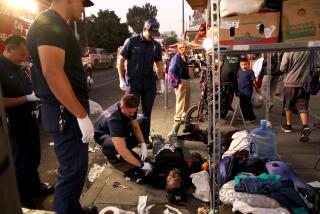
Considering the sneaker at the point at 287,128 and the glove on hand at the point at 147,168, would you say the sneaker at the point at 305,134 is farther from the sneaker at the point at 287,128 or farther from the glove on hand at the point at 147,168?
the glove on hand at the point at 147,168

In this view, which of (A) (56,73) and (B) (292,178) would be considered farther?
(B) (292,178)

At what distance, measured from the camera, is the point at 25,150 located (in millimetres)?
3707

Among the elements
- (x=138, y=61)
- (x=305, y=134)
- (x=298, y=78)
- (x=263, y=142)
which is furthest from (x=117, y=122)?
(x=298, y=78)

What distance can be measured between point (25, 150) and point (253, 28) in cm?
272

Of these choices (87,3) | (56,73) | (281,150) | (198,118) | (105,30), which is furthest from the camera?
(105,30)

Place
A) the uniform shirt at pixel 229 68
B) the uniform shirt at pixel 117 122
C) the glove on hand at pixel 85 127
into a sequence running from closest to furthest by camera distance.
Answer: the glove on hand at pixel 85 127
the uniform shirt at pixel 117 122
the uniform shirt at pixel 229 68

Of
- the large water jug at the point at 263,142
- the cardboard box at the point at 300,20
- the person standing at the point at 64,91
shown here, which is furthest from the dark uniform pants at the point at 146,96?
the cardboard box at the point at 300,20

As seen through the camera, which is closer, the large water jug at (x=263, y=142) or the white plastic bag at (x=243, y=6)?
the white plastic bag at (x=243, y=6)

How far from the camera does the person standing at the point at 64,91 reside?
2389 millimetres

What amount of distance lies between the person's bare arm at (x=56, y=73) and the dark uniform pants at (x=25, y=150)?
1.46 m

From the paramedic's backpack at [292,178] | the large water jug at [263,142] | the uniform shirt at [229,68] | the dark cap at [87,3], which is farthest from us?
the uniform shirt at [229,68]

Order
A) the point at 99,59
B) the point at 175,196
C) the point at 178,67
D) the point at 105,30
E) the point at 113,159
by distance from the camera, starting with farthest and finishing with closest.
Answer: the point at 105,30
the point at 99,59
the point at 178,67
the point at 113,159
the point at 175,196

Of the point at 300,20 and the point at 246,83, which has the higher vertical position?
the point at 300,20

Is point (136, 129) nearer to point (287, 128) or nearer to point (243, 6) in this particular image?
point (243, 6)
